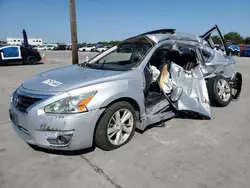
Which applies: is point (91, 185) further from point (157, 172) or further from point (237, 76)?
point (237, 76)

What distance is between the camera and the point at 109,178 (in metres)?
2.66

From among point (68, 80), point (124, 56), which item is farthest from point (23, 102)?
point (124, 56)

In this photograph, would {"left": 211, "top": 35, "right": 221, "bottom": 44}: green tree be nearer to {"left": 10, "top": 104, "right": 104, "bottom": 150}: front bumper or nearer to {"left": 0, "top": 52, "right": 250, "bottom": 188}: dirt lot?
{"left": 0, "top": 52, "right": 250, "bottom": 188}: dirt lot

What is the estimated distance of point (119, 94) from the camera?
3.19 metres

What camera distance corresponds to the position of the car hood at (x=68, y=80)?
3.04 meters

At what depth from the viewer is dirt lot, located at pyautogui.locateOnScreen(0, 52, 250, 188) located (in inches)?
102

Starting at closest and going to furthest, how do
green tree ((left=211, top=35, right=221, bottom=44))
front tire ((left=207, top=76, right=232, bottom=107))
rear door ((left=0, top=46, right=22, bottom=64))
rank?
front tire ((left=207, top=76, right=232, bottom=107)), green tree ((left=211, top=35, right=221, bottom=44)), rear door ((left=0, top=46, right=22, bottom=64))

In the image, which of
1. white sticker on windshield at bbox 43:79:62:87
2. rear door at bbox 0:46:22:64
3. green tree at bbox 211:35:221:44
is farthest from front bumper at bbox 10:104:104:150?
rear door at bbox 0:46:22:64

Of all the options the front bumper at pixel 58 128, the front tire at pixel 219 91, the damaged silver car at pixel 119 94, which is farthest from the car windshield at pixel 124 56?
the front tire at pixel 219 91

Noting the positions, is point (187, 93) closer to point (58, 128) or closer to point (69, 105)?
point (69, 105)

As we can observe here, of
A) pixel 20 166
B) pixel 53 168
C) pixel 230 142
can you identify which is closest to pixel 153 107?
pixel 230 142

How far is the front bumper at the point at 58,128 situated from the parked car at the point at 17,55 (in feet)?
46.2

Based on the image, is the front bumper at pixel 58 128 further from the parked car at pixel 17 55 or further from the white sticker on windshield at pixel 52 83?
the parked car at pixel 17 55

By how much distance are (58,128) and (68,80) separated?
727 mm
